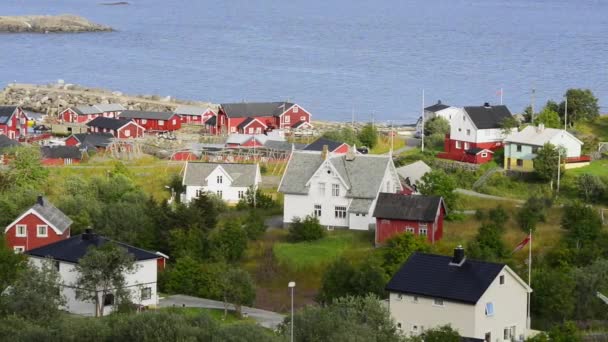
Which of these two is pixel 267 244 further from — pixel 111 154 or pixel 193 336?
pixel 111 154

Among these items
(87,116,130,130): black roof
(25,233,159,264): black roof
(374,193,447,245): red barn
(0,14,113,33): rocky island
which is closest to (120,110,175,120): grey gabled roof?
(87,116,130,130): black roof

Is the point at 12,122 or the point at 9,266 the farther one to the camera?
the point at 12,122

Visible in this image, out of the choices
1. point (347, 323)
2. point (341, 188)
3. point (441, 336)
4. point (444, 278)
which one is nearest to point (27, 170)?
point (341, 188)

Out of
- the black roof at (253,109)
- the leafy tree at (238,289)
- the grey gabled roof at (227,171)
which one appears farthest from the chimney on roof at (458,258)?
the black roof at (253,109)

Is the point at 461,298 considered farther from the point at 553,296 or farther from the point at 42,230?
the point at 42,230

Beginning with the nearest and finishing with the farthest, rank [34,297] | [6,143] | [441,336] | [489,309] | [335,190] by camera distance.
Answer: [441,336] → [489,309] → [34,297] → [335,190] → [6,143]

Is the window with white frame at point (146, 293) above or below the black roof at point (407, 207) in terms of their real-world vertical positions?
below

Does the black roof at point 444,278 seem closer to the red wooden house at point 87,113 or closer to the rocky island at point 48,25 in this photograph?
the red wooden house at point 87,113
